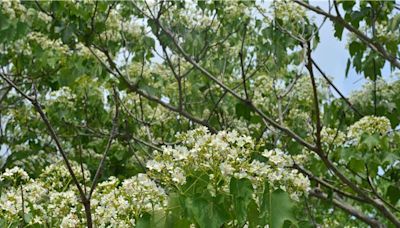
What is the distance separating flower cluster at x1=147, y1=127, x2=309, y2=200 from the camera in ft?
6.29

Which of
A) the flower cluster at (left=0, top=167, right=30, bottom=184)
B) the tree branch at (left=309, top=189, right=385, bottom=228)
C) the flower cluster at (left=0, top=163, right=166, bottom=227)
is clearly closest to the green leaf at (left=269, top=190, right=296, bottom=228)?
the flower cluster at (left=0, top=163, right=166, bottom=227)

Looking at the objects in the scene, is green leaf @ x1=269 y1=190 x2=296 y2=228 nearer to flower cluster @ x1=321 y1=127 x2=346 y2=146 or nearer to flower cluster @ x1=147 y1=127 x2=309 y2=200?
flower cluster @ x1=147 y1=127 x2=309 y2=200

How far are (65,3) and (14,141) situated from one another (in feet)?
5.26

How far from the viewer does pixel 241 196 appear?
185cm

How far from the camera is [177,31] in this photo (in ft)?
18.0

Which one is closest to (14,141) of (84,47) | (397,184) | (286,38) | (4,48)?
(4,48)

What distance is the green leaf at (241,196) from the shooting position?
72.6 inches

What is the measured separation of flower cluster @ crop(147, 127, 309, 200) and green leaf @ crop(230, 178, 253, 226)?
39mm

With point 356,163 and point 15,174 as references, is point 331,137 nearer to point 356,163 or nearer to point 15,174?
point 356,163

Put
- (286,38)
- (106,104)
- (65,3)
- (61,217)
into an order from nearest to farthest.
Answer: (61,217) → (286,38) → (65,3) → (106,104)

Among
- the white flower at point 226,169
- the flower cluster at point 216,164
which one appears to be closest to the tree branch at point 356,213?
the flower cluster at point 216,164

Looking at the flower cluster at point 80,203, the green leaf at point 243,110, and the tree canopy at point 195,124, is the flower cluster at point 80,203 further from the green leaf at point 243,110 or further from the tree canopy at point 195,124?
the green leaf at point 243,110

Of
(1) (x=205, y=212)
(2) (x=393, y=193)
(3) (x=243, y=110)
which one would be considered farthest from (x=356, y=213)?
(1) (x=205, y=212)

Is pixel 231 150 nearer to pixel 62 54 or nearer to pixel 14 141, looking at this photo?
pixel 62 54
